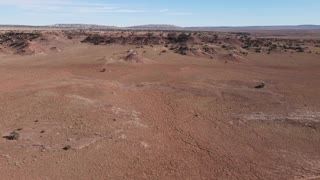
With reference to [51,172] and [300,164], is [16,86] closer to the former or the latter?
[51,172]

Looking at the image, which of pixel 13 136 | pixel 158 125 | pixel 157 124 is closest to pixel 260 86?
pixel 157 124

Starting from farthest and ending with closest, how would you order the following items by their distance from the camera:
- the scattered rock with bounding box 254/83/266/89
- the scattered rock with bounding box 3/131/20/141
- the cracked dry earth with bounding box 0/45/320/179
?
the scattered rock with bounding box 254/83/266/89 < the scattered rock with bounding box 3/131/20/141 < the cracked dry earth with bounding box 0/45/320/179

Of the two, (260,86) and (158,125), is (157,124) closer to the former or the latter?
(158,125)

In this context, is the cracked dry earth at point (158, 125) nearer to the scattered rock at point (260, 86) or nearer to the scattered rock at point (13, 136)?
the scattered rock at point (13, 136)

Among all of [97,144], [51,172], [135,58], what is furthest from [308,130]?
[135,58]

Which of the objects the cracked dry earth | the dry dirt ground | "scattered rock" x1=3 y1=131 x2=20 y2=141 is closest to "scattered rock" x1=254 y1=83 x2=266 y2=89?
the dry dirt ground

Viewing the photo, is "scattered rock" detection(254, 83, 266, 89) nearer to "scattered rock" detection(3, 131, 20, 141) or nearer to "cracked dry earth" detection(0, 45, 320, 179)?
"cracked dry earth" detection(0, 45, 320, 179)
